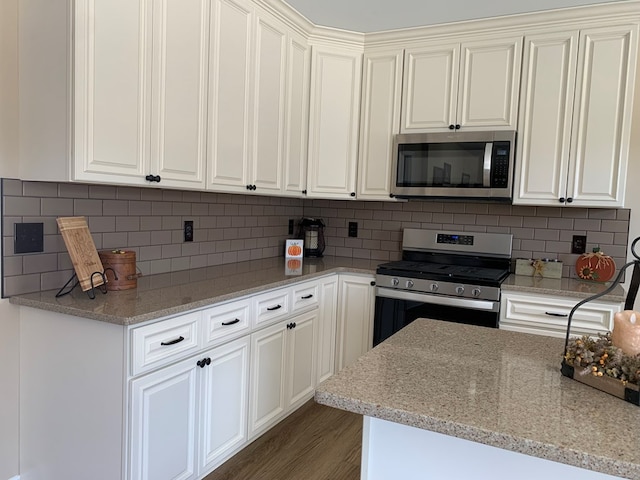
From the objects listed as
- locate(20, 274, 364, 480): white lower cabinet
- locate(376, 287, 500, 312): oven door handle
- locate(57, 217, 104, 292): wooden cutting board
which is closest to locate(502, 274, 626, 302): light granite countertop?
locate(376, 287, 500, 312): oven door handle

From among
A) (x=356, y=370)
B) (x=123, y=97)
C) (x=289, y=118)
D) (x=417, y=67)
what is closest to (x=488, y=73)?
(x=417, y=67)

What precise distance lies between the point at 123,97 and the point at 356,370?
4.65ft

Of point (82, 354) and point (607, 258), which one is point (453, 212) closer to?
point (607, 258)

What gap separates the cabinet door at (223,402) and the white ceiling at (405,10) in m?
2.01

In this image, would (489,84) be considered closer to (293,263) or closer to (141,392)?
(293,263)

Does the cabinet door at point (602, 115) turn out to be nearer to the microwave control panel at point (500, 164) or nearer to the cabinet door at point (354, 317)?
the microwave control panel at point (500, 164)

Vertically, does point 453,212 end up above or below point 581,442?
above

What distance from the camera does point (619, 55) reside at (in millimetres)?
2680

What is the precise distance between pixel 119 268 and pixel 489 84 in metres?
2.44

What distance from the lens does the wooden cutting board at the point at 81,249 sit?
184 centimetres

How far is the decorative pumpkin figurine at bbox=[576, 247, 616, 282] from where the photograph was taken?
285 centimetres

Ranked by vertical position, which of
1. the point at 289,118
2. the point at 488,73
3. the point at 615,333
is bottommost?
the point at 615,333

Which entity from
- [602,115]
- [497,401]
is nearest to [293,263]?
[602,115]

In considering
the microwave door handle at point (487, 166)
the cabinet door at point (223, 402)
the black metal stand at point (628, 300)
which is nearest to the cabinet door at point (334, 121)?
the microwave door handle at point (487, 166)
